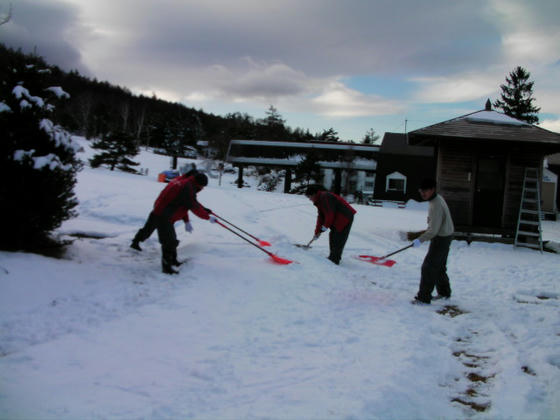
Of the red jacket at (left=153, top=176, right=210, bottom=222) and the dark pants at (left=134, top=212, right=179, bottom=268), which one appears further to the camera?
the red jacket at (left=153, top=176, right=210, bottom=222)

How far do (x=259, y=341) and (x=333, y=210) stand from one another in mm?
3887

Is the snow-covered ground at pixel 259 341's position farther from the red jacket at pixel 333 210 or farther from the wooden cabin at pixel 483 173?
the wooden cabin at pixel 483 173

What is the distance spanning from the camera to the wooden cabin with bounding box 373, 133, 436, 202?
29578 millimetres

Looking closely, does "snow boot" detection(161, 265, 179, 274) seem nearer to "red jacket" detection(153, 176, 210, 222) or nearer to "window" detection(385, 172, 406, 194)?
"red jacket" detection(153, 176, 210, 222)

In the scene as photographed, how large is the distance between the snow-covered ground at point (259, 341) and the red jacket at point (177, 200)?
0.85 metres

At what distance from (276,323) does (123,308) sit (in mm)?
1737

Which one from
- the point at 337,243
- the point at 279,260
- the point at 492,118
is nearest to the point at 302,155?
the point at 492,118

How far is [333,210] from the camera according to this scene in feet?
24.1

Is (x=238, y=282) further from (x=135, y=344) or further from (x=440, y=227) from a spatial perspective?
(x=440, y=227)

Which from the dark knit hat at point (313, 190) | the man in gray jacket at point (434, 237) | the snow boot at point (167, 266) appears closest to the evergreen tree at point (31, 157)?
the snow boot at point (167, 266)

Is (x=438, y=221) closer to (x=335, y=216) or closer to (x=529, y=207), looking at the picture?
(x=335, y=216)

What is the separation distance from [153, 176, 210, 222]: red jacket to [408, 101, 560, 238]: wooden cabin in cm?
729

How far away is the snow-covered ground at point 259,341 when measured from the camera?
9.13 ft

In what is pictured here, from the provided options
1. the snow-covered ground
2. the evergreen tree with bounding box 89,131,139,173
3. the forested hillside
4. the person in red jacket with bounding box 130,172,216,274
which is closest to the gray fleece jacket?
the snow-covered ground
